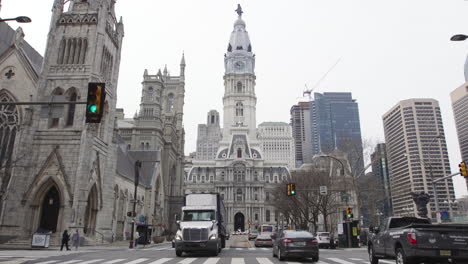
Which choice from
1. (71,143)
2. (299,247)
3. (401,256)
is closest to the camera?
(401,256)

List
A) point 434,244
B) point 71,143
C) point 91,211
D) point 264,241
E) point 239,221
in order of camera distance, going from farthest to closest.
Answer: point 239,221, point 91,211, point 264,241, point 71,143, point 434,244

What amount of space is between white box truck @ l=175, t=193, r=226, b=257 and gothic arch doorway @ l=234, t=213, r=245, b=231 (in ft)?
294

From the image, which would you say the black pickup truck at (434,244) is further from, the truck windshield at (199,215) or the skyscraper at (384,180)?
the skyscraper at (384,180)

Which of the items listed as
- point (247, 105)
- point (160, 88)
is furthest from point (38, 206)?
point (247, 105)

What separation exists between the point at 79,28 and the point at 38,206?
1921 centimetres

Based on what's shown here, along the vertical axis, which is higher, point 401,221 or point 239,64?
point 239,64

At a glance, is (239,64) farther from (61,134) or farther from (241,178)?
(61,134)

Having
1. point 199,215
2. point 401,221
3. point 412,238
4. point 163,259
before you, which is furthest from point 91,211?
point 412,238

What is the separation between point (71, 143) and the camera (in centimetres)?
3303

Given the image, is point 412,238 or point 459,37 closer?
point 412,238

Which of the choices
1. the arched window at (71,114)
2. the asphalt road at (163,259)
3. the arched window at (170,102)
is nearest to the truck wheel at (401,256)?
the asphalt road at (163,259)

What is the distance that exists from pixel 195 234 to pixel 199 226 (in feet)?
1.83

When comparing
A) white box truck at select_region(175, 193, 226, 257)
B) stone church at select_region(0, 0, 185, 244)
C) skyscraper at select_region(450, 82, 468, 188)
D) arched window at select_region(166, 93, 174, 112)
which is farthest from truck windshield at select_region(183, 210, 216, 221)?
arched window at select_region(166, 93, 174, 112)

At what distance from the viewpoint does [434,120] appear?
183 feet
